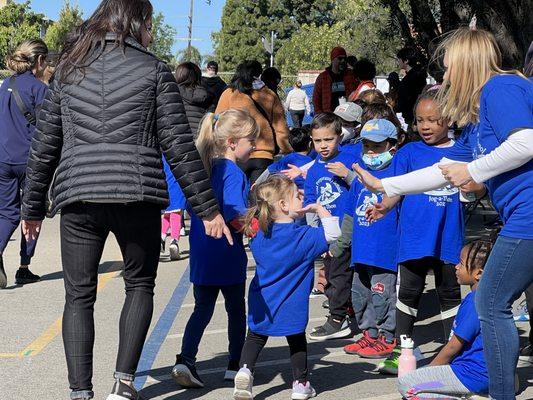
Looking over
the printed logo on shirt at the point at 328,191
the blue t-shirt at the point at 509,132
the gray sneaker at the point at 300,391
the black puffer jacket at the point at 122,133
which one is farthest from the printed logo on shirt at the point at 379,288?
the blue t-shirt at the point at 509,132

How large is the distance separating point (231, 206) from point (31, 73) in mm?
4151

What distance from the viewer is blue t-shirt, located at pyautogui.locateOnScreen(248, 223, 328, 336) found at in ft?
18.0

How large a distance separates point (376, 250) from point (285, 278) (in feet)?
3.85

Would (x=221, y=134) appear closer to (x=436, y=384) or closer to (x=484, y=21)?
(x=436, y=384)

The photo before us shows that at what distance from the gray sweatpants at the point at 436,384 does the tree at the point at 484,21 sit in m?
4.74

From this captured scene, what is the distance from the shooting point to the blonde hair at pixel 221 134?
5918mm

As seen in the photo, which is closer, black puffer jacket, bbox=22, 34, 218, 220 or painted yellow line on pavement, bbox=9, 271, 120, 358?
black puffer jacket, bbox=22, 34, 218, 220

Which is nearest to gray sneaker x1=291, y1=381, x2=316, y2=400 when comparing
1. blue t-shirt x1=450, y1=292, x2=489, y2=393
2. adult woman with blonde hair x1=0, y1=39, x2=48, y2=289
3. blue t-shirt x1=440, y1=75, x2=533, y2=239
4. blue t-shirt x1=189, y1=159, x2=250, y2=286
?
blue t-shirt x1=189, y1=159, x2=250, y2=286

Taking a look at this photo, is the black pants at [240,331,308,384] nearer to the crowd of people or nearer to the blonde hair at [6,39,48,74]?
the crowd of people

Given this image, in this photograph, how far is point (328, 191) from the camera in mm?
7211

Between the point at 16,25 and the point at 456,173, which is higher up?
the point at 16,25

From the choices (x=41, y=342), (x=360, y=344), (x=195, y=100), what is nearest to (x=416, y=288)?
(x=360, y=344)

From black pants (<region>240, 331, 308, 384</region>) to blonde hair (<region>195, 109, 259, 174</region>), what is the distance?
1030 mm

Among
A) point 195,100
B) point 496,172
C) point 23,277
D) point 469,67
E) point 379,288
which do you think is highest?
point 195,100
